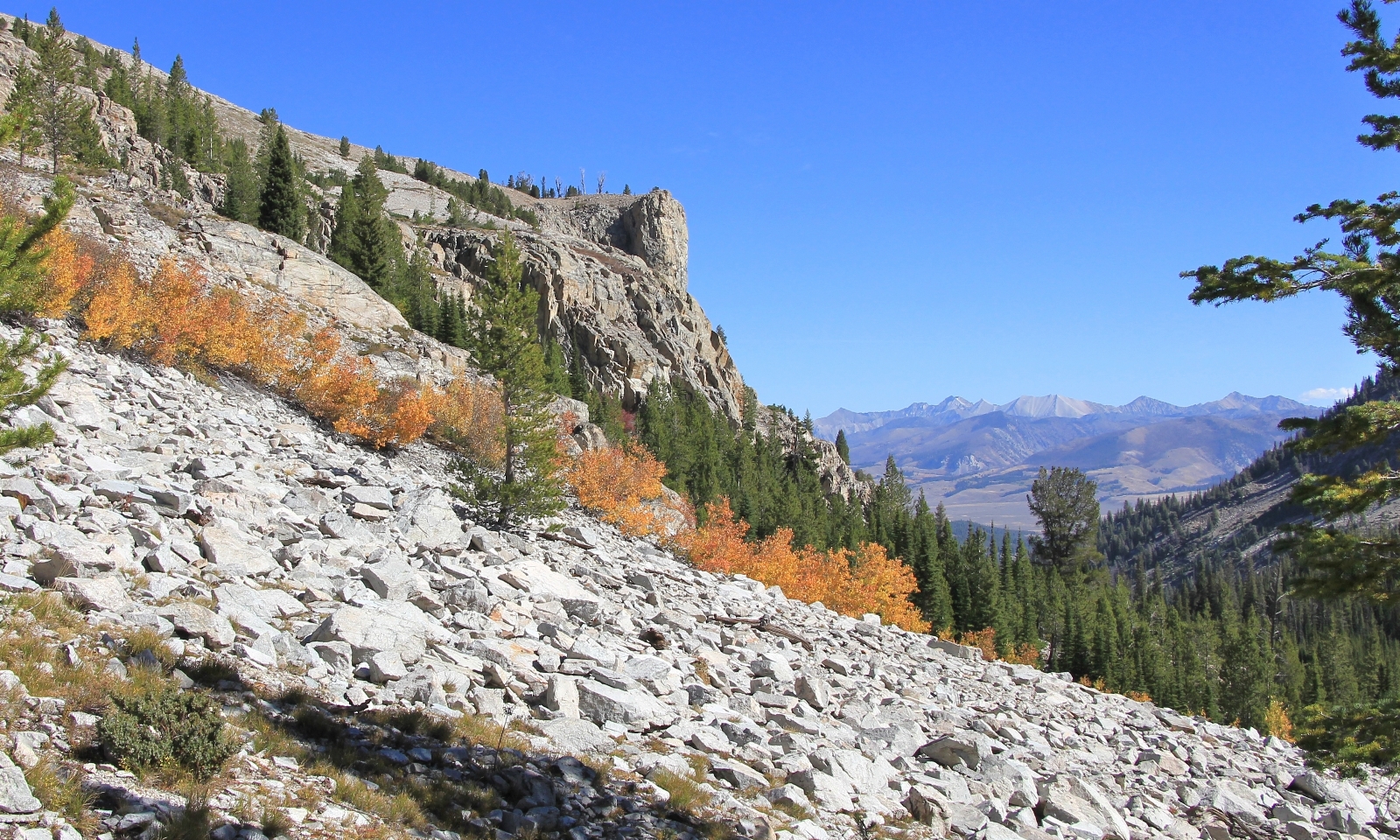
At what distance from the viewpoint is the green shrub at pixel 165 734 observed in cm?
762

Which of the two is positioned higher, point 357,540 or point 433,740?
point 357,540

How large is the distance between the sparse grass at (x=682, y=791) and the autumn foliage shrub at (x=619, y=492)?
2961 cm

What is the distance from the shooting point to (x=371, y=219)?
232 feet

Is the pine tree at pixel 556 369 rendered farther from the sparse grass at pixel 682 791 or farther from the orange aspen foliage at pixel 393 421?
the sparse grass at pixel 682 791

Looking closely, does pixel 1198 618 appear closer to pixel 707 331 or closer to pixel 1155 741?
pixel 707 331

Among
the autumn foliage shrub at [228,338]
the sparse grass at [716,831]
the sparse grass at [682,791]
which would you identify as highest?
the autumn foliage shrub at [228,338]

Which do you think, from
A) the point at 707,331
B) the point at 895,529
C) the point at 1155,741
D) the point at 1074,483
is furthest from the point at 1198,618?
the point at 1155,741

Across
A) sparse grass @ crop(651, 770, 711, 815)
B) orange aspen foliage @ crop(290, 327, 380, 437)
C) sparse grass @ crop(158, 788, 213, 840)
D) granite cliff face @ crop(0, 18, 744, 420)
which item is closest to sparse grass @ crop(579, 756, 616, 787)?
sparse grass @ crop(651, 770, 711, 815)

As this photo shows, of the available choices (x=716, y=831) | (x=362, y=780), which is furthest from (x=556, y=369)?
(x=362, y=780)

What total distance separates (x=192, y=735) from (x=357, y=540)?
11372 mm

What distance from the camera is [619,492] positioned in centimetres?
4478

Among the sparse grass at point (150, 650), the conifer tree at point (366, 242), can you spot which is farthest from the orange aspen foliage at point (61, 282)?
the conifer tree at point (366, 242)

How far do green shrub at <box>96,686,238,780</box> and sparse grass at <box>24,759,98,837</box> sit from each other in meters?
0.55

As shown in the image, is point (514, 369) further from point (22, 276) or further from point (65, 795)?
A: point (65, 795)
